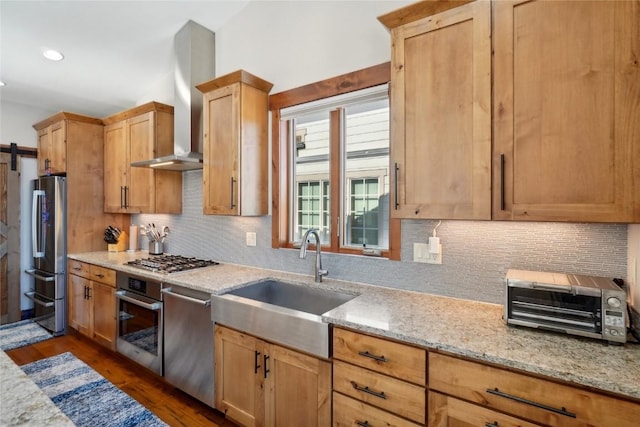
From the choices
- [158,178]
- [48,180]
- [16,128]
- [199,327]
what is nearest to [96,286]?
[158,178]

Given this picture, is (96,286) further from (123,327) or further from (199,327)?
(199,327)

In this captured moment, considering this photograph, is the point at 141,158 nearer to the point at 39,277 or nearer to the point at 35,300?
the point at 39,277

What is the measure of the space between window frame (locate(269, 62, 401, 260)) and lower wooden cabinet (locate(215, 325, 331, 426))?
83cm

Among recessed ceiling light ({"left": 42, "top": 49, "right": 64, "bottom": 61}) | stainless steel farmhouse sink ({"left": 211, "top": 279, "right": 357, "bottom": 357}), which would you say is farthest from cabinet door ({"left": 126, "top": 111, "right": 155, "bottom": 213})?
stainless steel farmhouse sink ({"left": 211, "top": 279, "right": 357, "bottom": 357})

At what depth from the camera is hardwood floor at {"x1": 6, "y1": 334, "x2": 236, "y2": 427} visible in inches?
85.5

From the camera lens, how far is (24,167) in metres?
4.06

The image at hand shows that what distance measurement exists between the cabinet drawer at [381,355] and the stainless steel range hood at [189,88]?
2044mm

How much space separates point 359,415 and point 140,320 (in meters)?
2.06

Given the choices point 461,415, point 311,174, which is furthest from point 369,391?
point 311,174

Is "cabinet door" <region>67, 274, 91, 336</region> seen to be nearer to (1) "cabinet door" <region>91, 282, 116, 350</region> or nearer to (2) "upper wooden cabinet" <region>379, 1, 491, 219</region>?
(1) "cabinet door" <region>91, 282, 116, 350</region>

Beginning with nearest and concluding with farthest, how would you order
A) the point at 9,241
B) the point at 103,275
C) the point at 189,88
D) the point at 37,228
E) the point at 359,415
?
1. the point at 359,415
2. the point at 189,88
3. the point at 103,275
4. the point at 37,228
5. the point at 9,241

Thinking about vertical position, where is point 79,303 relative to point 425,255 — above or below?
below

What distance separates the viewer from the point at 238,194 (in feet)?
7.87

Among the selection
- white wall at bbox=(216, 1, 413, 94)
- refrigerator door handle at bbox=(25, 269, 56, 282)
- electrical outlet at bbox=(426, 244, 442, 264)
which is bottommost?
refrigerator door handle at bbox=(25, 269, 56, 282)
